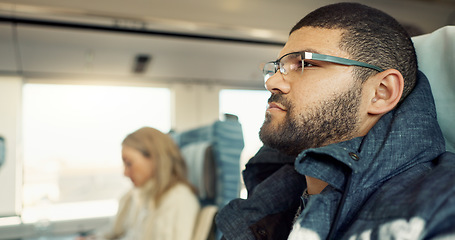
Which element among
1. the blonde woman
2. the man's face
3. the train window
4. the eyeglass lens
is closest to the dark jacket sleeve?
the man's face

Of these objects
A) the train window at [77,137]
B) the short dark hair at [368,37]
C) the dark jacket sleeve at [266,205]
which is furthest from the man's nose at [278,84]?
the train window at [77,137]

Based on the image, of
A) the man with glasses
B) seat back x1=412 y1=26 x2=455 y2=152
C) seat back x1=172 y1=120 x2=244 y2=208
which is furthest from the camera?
seat back x1=172 y1=120 x2=244 y2=208

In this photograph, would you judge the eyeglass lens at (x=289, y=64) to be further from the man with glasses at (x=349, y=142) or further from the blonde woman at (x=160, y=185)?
the blonde woman at (x=160, y=185)

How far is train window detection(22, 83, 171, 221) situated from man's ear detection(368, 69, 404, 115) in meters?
2.95

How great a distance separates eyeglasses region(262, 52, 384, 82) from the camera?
2.45 feet

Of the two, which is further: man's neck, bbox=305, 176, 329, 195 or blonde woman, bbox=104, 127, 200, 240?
blonde woman, bbox=104, 127, 200, 240

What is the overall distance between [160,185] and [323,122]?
1.35 m

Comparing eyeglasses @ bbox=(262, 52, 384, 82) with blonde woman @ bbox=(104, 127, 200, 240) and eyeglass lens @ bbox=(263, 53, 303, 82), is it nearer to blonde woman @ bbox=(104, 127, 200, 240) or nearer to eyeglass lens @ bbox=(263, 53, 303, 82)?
eyeglass lens @ bbox=(263, 53, 303, 82)

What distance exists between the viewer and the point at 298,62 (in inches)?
30.9

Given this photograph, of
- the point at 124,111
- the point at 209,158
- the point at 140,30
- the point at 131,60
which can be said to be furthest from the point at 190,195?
the point at 124,111

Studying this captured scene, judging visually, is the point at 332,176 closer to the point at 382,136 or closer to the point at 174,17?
the point at 382,136

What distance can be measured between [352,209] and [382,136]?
142 mm

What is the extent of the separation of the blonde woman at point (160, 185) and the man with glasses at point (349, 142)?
957 mm

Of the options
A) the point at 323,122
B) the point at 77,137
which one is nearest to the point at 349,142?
the point at 323,122
